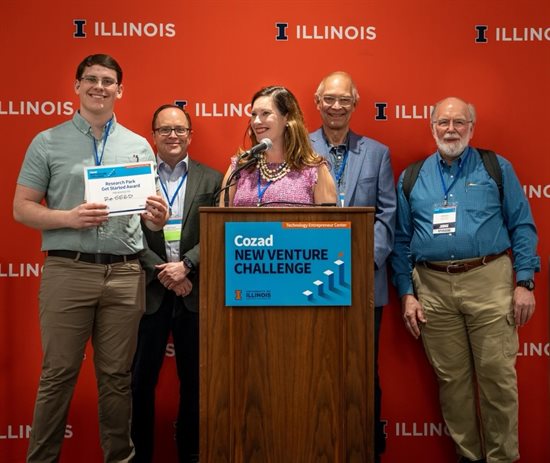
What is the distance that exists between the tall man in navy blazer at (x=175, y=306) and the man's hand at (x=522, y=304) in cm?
173

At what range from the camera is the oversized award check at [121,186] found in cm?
296

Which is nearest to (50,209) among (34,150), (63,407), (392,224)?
(34,150)

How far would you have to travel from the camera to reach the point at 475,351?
140 inches

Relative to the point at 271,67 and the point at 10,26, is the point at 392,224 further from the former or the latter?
the point at 10,26

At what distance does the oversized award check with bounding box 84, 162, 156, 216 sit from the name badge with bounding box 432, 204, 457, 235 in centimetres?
154

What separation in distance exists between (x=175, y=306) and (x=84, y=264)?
0.69 meters

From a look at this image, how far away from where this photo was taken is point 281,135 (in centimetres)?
300

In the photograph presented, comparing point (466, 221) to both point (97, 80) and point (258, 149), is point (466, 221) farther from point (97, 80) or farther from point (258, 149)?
point (97, 80)

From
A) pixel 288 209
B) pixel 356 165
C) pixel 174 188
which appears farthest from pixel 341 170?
pixel 288 209

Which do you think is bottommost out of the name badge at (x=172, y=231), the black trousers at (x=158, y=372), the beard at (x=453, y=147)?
the black trousers at (x=158, y=372)

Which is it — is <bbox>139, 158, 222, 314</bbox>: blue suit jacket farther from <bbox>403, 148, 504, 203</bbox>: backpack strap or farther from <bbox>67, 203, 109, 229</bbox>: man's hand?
<bbox>403, 148, 504, 203</bbox>: backpack strap

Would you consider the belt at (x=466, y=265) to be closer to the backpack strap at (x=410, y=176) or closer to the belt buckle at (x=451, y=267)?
the belt buckle at (x=451, y=267)

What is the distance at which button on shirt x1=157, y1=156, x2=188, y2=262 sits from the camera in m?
3.59

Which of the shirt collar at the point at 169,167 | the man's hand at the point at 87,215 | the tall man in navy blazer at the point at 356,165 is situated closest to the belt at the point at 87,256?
the man's hand at the point at 87,215
